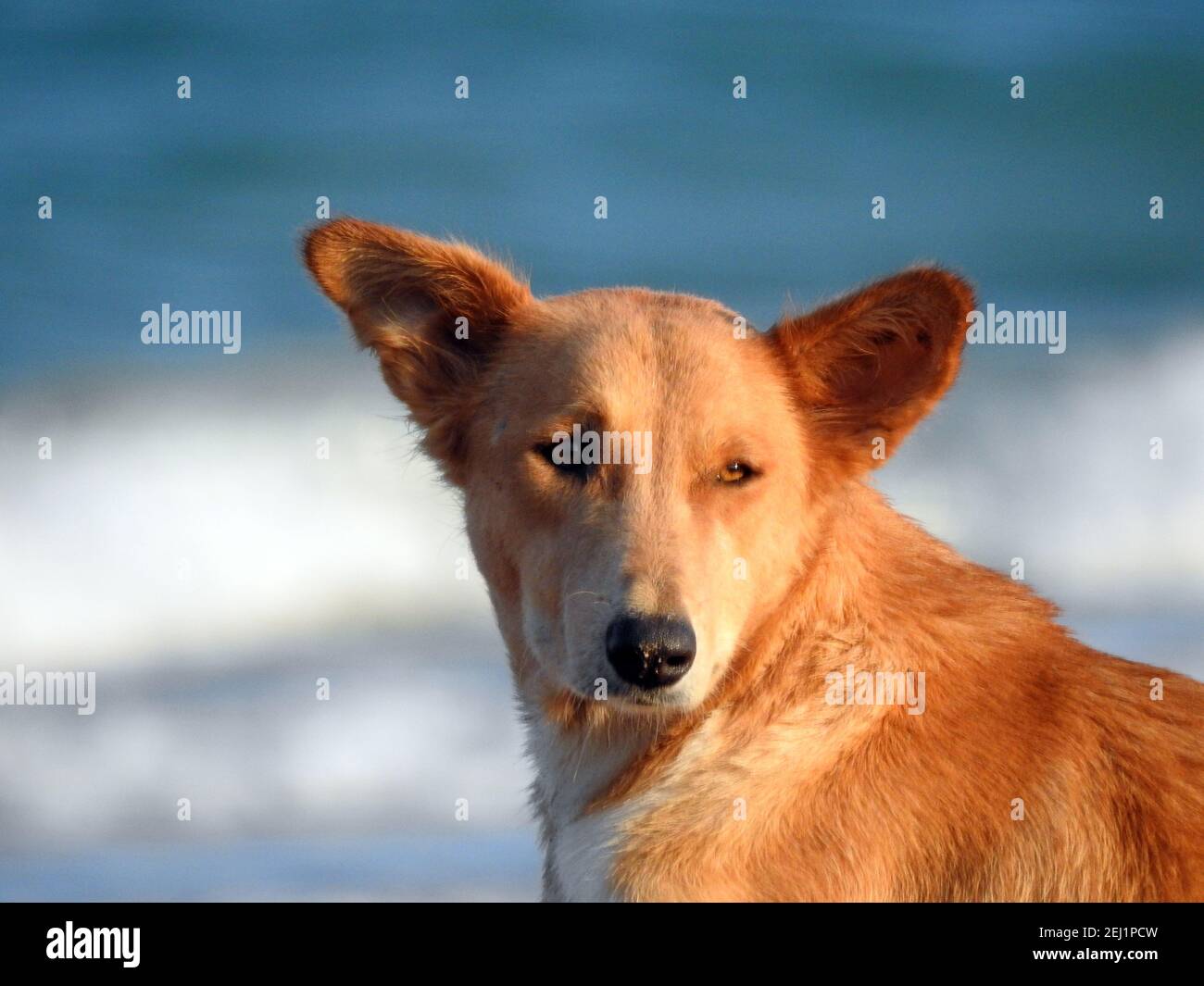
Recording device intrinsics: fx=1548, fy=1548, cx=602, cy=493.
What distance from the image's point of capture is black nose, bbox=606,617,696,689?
620cm

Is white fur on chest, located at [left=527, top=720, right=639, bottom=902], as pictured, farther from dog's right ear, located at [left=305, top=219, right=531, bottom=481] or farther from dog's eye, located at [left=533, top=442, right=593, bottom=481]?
dog's right ear, located at [left=305, top=219, right=531, bottom=481]

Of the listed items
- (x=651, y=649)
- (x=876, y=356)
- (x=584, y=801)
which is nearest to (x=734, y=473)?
(x=876, y=356)

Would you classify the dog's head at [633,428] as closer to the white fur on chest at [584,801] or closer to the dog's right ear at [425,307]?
the dog's right ear at [425,307]

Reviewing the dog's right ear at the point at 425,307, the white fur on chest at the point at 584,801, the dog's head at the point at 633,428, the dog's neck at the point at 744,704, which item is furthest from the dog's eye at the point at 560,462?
the white fur on chest at the point at 584,801

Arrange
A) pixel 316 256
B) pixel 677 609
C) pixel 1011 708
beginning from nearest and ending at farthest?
1. pixel 677 609
2. pixel 1011 708
3. pixel 316 256

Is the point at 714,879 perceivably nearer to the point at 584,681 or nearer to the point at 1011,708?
the point at 584,681

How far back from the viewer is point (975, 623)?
698 cm

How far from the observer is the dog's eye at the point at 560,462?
22.2ft

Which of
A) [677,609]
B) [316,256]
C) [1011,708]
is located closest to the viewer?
[677,609]

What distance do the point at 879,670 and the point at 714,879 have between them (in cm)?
117

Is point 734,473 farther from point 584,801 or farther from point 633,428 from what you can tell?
point 584,801

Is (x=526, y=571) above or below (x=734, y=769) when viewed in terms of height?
above

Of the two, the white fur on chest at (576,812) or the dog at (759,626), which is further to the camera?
the white fur on chest at (576,812)

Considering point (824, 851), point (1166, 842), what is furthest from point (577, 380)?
point (1166, 842)
